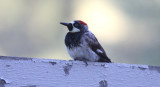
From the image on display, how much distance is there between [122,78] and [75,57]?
0.85 meters

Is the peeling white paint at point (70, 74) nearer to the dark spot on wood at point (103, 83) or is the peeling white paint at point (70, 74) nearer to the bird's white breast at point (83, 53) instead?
the dark spot on wood at point (103, 83)

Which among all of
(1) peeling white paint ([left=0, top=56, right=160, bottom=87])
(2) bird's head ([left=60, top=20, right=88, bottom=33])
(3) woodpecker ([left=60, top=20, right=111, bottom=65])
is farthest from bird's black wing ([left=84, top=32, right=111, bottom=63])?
(1) peeling white paint ([left=0, top=56, right=160, bottom=87])

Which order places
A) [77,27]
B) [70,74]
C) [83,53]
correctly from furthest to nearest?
[77,27] → [83,53] → [70,74]

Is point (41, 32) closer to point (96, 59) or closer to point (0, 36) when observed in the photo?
point (0, 36)

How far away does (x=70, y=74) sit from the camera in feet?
6.79

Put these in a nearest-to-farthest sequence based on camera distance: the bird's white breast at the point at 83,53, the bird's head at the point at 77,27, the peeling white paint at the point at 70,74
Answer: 1. the peeling white paint at the point at 70,74
2. the bird's white breast at the point at 83,53
3. the bird's head at the point at 77,27

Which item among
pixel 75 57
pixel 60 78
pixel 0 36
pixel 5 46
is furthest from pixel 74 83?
pixel 0 36

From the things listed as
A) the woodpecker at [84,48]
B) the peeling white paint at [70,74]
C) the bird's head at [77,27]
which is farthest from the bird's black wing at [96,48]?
the peeling white paint at [70,74]

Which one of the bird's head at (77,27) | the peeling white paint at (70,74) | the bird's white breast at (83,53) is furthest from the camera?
the bird's head at (77,27)

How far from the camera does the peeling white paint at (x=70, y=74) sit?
200 centimetres

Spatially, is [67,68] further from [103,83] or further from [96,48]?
[96,48]

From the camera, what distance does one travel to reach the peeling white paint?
200 cm

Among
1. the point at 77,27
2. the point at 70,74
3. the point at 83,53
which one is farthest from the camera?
the point at 77,27

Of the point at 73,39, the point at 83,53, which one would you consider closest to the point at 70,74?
the point at 83,53
